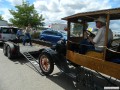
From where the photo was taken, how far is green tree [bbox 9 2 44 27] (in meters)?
34.6

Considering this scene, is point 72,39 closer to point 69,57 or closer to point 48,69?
point 69,57

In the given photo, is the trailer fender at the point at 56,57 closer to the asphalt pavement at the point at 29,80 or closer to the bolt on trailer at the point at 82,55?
the bolt on trailer at the point at 82,55

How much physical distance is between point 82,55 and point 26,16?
99.1 ft

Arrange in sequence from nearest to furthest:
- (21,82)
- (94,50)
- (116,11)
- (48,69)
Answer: (116,11) → (94,50) → (21,82) → (48,69)

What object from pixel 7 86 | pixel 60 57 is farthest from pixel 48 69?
pixel 7 86

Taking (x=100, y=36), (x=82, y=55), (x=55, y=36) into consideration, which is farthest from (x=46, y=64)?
(x=55, y=36)

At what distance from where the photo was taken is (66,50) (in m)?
6.83

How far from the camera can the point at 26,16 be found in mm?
35031

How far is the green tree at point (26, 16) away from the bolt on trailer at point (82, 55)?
27585mm

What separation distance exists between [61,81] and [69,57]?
2.97 ft

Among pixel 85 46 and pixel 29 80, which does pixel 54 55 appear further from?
pixel 85 46

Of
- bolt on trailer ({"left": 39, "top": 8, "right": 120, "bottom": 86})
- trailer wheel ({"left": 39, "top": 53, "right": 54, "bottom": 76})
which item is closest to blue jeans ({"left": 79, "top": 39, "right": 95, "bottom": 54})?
bolt on trailer ({"left": 39, "top": 8, "right": 120, "bottom": 86})

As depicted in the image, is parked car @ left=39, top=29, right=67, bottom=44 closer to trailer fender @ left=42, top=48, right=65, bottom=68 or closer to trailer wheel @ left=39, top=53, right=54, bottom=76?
trailer wheel @ left=39, top=53, right=54, bottom=76

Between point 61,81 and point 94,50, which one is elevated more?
point 94,50
